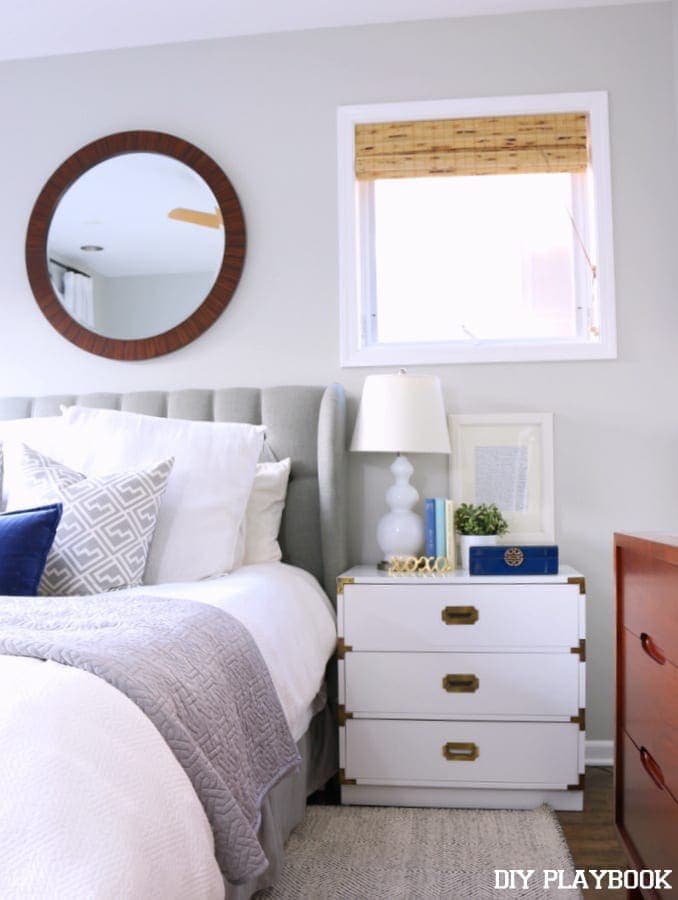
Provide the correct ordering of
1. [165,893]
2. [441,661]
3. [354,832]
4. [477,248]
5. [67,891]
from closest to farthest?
1. [67,891]
2. [165,893]
3. [354,832]
4. [441,661]
5. [477,248]

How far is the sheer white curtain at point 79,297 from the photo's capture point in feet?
10.5

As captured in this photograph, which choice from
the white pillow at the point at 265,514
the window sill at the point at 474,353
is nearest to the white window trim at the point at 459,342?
the window sill at the point at 474,353

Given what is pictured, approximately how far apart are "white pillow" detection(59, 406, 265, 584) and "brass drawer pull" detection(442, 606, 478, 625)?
618 mm

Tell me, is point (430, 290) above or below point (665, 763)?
above

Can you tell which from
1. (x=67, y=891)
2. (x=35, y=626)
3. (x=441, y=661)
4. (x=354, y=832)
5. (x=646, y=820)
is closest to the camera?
(x=67, y=891)

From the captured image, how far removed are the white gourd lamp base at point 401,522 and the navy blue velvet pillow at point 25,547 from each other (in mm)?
1093

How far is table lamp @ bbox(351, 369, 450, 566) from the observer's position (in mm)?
2721

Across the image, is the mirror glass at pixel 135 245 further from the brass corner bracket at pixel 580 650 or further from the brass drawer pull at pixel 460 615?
the brass corner bracket at pixel 580 650

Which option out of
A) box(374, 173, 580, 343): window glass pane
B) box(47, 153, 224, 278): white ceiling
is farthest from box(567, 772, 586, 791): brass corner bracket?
box(47, 153, 224, 278): white ceiling

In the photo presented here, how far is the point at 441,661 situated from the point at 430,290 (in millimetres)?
1320

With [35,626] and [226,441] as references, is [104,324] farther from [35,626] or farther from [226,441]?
[35,626]

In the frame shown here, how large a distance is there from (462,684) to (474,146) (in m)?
1.78

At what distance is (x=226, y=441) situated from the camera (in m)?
2.65

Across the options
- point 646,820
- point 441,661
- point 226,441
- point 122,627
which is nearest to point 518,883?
point 646,820
